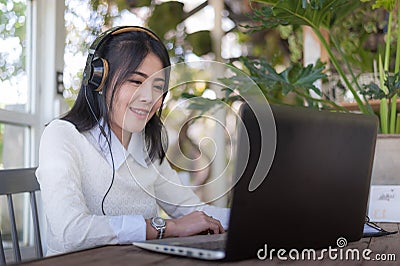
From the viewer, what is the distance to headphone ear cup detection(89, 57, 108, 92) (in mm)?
1504

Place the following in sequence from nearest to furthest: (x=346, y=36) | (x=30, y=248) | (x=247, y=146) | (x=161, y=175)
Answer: (x=247, y=146)
(x=161, y=175)
(x=30, y=248)
(x=346, y=36)

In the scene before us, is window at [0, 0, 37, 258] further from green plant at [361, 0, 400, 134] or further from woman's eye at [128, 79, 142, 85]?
green plant at [361, 0, 400, 134]

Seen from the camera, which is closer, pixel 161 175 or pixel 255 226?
pixel 255 226

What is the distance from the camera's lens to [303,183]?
0.98 m

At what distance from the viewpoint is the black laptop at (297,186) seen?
891 mm

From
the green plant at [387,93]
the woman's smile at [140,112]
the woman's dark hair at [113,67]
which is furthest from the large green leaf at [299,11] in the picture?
the woman's smile at [140,112]

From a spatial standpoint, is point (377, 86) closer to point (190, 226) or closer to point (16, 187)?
point (190, 226)

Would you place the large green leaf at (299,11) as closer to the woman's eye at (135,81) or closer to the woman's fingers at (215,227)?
the woman's eye at (135,81)

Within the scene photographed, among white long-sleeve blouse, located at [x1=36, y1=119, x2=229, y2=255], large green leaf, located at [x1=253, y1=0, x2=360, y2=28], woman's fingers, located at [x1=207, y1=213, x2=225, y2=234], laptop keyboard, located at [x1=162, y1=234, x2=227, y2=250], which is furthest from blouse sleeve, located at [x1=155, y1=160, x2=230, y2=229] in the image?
large green leaf, located at [x1=253, y1=0, x2=360, y2=28]

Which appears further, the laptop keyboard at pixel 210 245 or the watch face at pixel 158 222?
the watch face at pixel 158 222

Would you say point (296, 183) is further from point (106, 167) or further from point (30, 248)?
point (30, 248)

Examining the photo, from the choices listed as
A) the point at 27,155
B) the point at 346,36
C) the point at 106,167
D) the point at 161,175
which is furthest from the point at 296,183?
the point at 346,36

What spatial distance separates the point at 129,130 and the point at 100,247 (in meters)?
0.50

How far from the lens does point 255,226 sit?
921 millimetres
